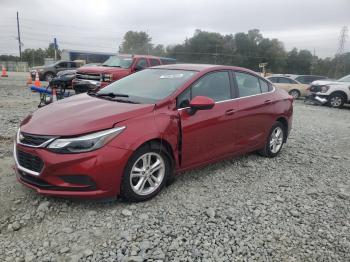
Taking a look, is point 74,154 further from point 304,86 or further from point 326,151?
point 304,86

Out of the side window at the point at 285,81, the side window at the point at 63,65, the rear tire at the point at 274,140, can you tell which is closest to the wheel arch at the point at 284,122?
the rear tire at the point at 274,140

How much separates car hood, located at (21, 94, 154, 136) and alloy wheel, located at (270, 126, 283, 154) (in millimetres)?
2764

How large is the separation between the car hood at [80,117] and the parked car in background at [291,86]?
51.7 feet

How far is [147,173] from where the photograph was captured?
3643 millimetres

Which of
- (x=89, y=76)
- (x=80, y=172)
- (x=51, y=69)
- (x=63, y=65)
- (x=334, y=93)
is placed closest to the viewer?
(x=80, y=172)

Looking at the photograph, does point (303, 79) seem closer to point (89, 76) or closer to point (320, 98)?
point (320, 98)

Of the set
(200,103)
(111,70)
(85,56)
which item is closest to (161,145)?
(200,103)

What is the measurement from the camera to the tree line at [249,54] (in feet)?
144

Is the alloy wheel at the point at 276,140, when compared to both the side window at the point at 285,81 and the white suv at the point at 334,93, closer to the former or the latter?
the white suv at the point at 334,93

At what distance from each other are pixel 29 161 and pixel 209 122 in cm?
215

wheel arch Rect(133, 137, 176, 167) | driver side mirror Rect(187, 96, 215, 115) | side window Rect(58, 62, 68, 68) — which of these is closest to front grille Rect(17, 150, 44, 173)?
wheel arch Rect(133, 137, 176, 167)

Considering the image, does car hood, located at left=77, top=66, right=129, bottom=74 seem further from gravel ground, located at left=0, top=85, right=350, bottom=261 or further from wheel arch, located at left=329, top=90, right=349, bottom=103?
wheel arch, located at left=329, top=90, right=349, bottom=103

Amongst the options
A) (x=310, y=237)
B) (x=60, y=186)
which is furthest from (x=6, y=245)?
(x=310, y=237)

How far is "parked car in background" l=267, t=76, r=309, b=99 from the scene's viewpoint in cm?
1816
